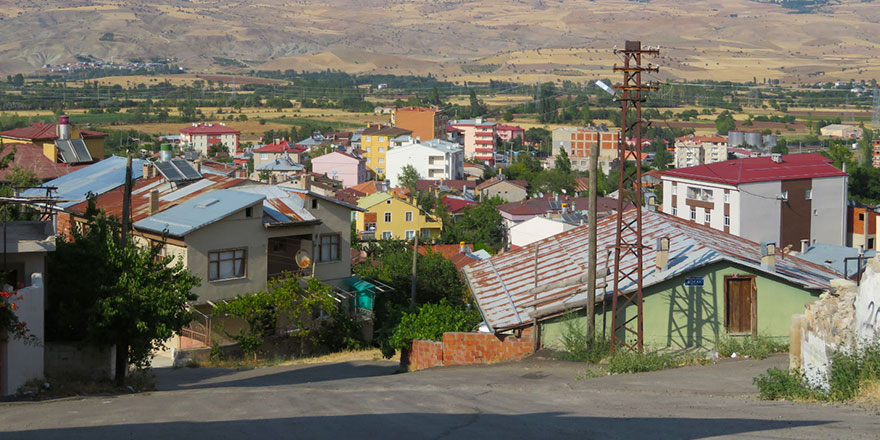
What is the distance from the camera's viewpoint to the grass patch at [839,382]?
10.0 meters

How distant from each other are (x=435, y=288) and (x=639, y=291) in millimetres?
15248

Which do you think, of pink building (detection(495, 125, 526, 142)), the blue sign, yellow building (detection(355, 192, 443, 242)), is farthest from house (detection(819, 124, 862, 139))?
the blue sign

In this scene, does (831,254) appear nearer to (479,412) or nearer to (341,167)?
(479,412)

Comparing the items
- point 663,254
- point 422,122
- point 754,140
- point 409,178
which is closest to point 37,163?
point 663,254

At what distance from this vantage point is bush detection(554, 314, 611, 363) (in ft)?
52.2

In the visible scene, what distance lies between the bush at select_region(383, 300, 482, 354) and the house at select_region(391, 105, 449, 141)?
102724 mm

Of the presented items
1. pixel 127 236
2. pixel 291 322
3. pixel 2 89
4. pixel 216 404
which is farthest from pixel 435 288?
pixel 2 89

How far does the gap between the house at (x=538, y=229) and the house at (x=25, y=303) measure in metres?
36.5

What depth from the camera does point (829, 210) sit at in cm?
5169

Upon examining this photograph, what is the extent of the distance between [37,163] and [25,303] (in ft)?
83.1

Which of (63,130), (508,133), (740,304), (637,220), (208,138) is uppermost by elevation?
(508,133)

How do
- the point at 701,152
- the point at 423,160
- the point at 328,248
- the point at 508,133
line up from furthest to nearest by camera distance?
the point at 508,133 < the point at 701,152 < the point at 423,160 < the point at 328,248

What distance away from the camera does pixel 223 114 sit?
Result: 549 feet

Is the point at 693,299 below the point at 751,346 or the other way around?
the other way around
